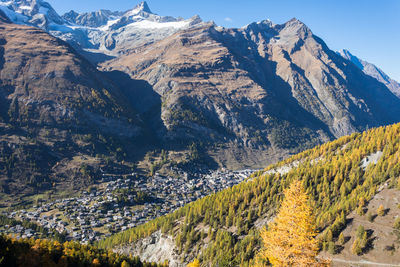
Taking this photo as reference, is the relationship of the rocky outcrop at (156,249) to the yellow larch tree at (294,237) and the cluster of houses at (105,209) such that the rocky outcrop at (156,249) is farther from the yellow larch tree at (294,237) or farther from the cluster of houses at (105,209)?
the yellow larch tree at (294,237)

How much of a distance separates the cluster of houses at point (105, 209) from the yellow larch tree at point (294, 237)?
12054 cm

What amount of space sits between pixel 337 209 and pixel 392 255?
65.9ft

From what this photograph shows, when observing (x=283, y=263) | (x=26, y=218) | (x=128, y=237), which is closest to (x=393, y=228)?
(x=283, y=263)

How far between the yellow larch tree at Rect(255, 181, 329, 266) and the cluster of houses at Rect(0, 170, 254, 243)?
4746 inches

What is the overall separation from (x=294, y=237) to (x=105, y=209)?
14895 centimetres

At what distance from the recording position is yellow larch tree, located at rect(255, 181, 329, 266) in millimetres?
25234

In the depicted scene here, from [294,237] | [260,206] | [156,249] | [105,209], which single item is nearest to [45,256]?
[156,249]

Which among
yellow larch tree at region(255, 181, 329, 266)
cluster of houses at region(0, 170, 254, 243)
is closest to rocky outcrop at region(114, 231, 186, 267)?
cluster of houses at region(0, 170, 254, 243)

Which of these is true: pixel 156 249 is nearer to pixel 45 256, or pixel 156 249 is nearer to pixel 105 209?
pixel 45 256

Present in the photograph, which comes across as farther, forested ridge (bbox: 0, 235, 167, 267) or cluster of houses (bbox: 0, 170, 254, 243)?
cluster of houses (bbox: 0, 170, 254, 243)

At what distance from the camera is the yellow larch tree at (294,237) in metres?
25.2

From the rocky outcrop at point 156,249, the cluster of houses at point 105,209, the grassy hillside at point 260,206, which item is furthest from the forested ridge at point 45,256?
the cluster of houses at point 105,209

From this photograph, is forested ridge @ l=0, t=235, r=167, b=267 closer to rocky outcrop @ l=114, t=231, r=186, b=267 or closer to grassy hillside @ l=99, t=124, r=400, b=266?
rocky outcrop @ l=114, t=231, r=186, b=267

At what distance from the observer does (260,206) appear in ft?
308
